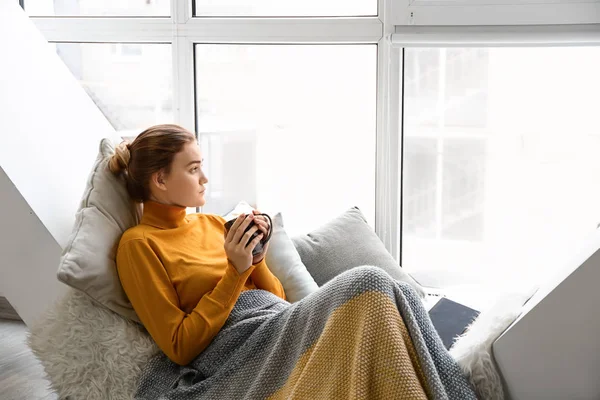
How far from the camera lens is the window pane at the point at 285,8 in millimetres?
2861

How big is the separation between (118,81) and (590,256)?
2.20 metres

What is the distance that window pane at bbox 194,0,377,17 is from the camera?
2861 mm

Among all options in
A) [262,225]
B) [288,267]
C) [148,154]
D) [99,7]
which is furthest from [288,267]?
[99,7]

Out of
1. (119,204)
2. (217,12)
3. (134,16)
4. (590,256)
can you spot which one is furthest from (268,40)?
(590,256)

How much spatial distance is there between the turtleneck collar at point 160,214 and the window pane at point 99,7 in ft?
3.97

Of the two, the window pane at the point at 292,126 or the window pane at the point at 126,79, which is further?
the window pane at the point at 126,79

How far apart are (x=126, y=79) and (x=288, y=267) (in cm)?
126

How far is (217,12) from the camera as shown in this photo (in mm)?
3023

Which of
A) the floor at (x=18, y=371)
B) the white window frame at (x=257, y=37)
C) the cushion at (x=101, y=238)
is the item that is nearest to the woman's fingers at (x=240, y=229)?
the cushion at (x=101, y=238)

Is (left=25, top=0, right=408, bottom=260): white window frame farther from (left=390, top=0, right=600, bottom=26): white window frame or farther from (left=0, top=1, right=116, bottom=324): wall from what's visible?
(left=0, top=1, right=116, bottom=324): wall

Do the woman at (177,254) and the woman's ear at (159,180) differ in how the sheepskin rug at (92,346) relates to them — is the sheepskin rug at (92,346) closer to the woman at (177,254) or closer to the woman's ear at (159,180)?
the woman at (177,254)

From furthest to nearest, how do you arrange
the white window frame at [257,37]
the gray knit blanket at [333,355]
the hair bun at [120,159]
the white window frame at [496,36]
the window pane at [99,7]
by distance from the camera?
the window pane at [99,7], the white window frame at [257,37], the white window frame at [496,36], the hair bun at [120,159], the gray knit blanket at [333,355]

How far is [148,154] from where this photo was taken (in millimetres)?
Answer: 2078

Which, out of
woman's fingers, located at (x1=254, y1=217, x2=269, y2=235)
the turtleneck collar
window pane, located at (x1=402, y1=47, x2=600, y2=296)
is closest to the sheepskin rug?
the turtleneck collar
